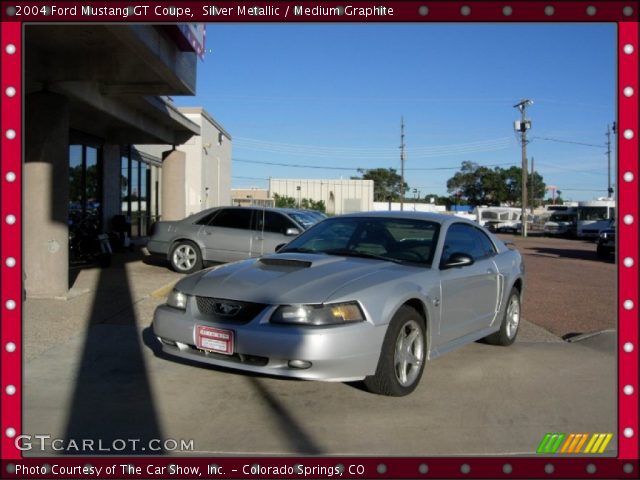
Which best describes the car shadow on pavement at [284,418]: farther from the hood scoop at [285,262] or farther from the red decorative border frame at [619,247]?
the red decorative border frame at [619,247]

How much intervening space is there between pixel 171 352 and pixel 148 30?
16.9ft

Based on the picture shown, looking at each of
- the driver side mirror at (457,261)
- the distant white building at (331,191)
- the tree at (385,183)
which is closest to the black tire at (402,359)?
the driver side mirror at (457,261)

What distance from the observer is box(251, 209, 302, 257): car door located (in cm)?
1219

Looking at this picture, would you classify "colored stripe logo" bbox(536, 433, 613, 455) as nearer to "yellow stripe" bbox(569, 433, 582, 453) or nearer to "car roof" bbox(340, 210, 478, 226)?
"yellow stripe" bbox(569, 433, 582, 453)

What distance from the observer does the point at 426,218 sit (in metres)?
6.06

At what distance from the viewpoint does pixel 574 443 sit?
396cm

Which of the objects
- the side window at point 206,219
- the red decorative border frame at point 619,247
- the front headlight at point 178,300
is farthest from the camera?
the side window at point 206,219

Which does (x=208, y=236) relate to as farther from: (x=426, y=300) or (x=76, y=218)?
(x=426, y=300)

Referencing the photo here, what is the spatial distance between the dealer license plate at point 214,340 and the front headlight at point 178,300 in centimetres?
41

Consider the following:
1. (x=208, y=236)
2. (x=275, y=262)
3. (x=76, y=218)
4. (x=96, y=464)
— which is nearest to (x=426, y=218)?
(x=275, y=262)

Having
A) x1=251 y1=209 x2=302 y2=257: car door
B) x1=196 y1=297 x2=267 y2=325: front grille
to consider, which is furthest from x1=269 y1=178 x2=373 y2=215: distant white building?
x1=196 y1=297 x2=267 y2=325: front grille

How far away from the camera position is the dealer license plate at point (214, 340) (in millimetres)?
4414

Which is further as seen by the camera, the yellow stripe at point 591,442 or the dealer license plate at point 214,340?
the dealer license plate at point 214,340

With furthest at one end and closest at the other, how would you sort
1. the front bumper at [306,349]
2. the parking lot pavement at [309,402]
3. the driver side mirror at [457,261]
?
1. the driver side mirror at [457,261]
2. the front bumper at [306,349]
3. the parking lot pavement at [309,402]
